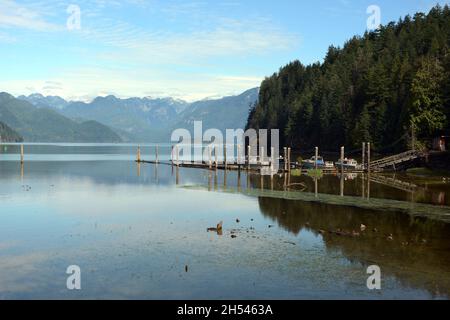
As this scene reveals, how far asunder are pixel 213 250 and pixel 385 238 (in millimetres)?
11676

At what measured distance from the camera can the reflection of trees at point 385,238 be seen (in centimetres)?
2544

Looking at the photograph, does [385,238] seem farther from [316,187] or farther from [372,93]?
[372,93]

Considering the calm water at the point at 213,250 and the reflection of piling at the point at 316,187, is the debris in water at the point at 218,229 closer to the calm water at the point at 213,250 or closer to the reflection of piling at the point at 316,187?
the calm water at the point at 213,250

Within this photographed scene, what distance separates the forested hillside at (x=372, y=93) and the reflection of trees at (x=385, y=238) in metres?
55.3

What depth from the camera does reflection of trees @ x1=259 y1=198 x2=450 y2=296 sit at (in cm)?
2544

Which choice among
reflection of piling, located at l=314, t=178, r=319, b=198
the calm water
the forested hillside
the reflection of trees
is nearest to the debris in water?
the calm water

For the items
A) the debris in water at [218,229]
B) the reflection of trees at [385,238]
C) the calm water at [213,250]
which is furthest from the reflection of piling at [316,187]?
the debris in water at [218,229]

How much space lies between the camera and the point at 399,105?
346 feet

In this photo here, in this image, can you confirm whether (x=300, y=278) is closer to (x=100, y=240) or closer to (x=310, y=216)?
(x=100, y=240)

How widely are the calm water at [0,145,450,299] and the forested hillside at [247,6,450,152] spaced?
47.0m

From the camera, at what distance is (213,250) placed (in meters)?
30.4

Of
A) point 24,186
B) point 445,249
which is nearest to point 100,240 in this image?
point 445,249

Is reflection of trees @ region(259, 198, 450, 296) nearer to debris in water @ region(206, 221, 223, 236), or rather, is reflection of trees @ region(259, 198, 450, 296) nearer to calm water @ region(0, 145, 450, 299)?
calm water @ region(0, 145, 450, 299)

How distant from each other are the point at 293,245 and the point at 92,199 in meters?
30.1
